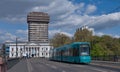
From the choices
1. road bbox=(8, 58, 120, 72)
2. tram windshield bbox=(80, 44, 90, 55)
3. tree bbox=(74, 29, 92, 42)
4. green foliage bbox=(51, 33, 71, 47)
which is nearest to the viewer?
road bbox=(8, 58, 120, 72)

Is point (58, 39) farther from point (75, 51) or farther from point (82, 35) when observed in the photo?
point (75, 51)

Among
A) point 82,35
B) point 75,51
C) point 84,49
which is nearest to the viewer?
point 84,49

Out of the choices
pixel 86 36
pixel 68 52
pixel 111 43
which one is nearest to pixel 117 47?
pixel 111 43

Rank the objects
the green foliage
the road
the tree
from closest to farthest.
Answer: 1. the road
2. the tree
3. the green foliage

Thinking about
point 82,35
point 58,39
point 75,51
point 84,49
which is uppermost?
point 58,39

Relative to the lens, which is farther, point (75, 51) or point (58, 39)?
point (58, 39)

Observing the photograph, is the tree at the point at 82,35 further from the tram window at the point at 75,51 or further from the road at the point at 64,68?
the road at the point at 64,68

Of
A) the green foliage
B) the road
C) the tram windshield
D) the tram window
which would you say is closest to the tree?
the green foliage

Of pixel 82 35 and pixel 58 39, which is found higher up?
pixel 58 39

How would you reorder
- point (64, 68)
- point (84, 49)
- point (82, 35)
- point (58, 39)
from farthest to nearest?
point (58, 39) < point (82, 35) < point (84, 49) < point (64, 68)

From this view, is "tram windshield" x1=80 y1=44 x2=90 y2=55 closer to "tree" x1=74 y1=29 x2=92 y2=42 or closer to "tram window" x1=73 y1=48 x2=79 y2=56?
"tram window" x1=73 y1=48 x2=79 y2=56

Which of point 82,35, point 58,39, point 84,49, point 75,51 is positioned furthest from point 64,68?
point 58,39

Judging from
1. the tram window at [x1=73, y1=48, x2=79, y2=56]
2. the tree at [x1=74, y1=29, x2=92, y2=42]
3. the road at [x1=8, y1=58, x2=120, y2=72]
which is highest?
the tree at [x1=74, y1=29, x2=92, y2=42]

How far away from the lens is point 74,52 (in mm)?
56312
